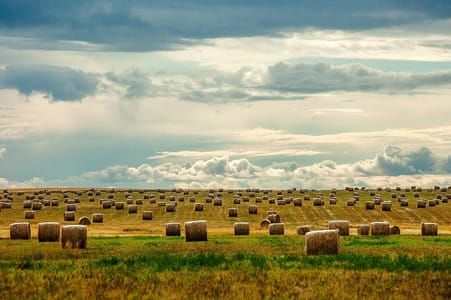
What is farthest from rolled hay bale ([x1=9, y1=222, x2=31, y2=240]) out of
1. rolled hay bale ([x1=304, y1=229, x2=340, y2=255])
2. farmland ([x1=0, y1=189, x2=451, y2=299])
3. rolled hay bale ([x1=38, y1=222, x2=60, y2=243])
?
rolled hay bale ([x1=304, y1=229, x2=340, y2=255])

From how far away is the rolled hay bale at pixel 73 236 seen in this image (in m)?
34.1

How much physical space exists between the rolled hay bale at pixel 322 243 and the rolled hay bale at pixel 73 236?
10.5 m

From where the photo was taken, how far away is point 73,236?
34.2m

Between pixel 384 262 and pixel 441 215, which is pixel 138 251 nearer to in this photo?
pixel 384 262

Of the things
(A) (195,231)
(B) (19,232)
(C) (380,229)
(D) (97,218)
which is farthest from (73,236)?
(D) (97,218)

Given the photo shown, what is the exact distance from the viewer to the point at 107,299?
1934 centimetres

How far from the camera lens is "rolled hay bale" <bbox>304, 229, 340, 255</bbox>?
28562mm

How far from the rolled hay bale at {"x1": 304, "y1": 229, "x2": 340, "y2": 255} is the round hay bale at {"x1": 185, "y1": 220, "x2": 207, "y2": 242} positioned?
1222 cm

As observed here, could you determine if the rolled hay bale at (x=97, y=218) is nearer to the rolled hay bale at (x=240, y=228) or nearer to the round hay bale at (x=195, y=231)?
the rolled hay bale at (x=240, y=228)

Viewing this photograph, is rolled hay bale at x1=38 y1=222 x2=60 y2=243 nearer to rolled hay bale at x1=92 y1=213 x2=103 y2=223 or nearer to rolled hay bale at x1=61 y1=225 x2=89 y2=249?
rolled hay bale at x1=61 y1=225 x2=89 y2=249

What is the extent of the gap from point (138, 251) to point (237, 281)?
1336cm

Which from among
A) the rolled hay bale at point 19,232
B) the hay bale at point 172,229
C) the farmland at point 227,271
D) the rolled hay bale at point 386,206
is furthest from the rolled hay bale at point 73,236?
the rolled hay bale at point 386,206

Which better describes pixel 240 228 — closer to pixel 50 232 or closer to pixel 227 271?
pixel 50 232

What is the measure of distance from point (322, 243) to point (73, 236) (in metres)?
11.4
